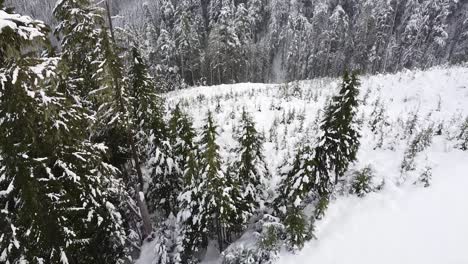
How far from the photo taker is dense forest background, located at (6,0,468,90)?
50.8 meters

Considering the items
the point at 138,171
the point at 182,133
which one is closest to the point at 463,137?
the point at 182,133

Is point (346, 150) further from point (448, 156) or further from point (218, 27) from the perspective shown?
point (218, 27)

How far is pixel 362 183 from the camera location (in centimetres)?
1113

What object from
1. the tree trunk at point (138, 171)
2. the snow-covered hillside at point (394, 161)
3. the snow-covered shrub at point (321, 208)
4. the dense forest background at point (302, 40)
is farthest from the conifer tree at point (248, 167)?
the dense forest background at point (302, 40)

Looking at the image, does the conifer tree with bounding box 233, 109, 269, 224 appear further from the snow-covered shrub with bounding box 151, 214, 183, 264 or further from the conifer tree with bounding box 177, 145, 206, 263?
the snow-covered shrub with bounding box 151, 214, 183, 264

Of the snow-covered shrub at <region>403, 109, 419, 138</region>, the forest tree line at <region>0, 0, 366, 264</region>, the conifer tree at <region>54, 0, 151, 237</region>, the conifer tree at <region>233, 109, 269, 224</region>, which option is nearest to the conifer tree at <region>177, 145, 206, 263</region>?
the forest tree line at <region>0, 0, 366, 264</region>

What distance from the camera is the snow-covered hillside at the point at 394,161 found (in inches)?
355

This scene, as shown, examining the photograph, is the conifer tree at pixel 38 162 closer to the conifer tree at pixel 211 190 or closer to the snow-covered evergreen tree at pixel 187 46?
the conifer tree at pixel 211 190

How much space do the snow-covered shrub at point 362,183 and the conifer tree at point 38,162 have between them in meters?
8.62

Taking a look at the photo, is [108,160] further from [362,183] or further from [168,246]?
[362,183]

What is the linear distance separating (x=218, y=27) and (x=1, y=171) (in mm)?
43531

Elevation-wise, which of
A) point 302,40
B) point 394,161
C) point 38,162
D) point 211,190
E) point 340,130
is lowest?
point 211,190

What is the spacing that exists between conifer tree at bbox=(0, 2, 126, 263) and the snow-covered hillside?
6.19m

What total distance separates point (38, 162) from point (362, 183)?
9.94 m
